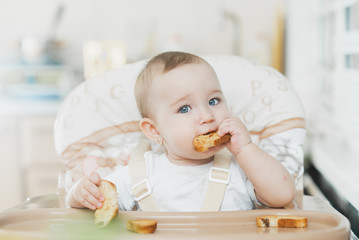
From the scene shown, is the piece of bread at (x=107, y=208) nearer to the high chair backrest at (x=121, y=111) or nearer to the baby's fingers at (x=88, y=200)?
the baby's fingers at (x=88, y=200)

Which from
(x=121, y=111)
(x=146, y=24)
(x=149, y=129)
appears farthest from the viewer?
(x=146, y=24)

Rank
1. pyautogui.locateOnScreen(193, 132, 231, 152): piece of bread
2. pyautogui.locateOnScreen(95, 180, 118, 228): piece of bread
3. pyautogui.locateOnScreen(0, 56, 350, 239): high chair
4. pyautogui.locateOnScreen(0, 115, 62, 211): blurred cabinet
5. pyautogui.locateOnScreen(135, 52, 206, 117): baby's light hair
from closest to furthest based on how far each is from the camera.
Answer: pyautogui.locateOnScreen(95, 180, 118, 228): piece of bread → pyautogui.locateOnScreen(193, 132, 231, 152): piece of bread → pyautogui.locateOnScreen(135, 52, 206, 117): baby's light hair → pyautogui.locateOnScreen(0, 56, 350, 239): high chair → pyautogui.locateOnScreen(0, 115, 62, 211): blurred cabinet

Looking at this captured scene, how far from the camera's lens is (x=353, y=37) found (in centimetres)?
179

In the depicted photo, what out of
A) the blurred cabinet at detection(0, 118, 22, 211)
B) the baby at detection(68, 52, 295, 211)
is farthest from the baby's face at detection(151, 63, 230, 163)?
the blurred cabinet at detection(0, 118, 22, 211)

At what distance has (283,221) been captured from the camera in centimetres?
85

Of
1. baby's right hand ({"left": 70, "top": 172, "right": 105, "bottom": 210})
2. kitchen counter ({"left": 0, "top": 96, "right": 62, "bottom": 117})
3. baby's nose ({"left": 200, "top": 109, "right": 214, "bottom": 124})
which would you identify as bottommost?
kitchen counter ({"left": 0, "top": 96, "right": 62, "bottom": 117})

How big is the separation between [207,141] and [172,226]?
20cm

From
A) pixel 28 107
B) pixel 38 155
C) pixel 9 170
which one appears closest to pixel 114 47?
pixel 28 107

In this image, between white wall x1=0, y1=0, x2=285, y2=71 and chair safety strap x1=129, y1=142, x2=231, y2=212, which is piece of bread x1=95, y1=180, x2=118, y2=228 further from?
white wall x1=0, y1=0, x2=285, y2=71

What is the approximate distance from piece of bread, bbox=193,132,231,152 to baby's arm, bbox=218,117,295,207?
0.5 inches

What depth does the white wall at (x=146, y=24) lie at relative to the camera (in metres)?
2.98

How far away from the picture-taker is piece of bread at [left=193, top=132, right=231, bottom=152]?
98cm

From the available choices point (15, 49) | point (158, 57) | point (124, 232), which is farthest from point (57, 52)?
point (124, 232)

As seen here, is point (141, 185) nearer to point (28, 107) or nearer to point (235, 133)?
point (235, 133)
